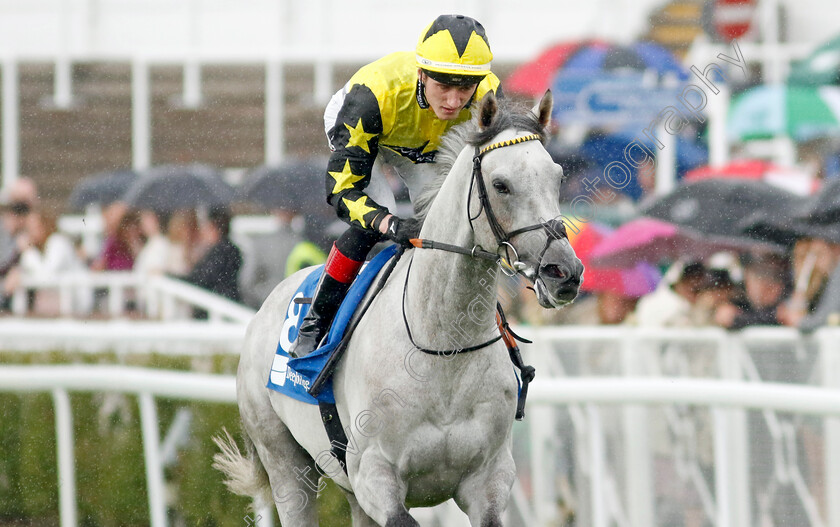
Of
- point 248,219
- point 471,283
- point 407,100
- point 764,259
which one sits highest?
point 407,100

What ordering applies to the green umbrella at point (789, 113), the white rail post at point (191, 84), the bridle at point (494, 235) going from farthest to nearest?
1. the white rail post at point (191, 84)
2. the green umbrella at point (789, 113)
3. the bridle at point (494, 235)

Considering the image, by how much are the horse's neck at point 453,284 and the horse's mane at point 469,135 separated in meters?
0.11

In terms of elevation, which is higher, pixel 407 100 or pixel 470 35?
pixel 470 35

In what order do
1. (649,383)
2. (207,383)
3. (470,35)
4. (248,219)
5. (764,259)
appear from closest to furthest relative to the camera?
(470,35) → (649,383) → (207,383) → (764,259) → (248,219)

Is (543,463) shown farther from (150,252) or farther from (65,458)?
(150,252)

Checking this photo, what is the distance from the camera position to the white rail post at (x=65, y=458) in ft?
18.2

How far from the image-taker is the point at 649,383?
458 centimetres

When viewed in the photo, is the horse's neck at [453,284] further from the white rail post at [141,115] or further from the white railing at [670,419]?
the white rail post at [141,115]

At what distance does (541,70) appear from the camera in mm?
9703

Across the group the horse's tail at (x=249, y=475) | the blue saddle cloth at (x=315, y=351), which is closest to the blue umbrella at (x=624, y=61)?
the horse's tail at (x=249, y=475)

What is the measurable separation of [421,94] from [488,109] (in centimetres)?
43

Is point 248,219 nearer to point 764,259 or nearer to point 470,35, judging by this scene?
point 764,259

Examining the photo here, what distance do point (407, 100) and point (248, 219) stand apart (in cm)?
686

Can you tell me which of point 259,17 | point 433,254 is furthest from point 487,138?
point 259,17
